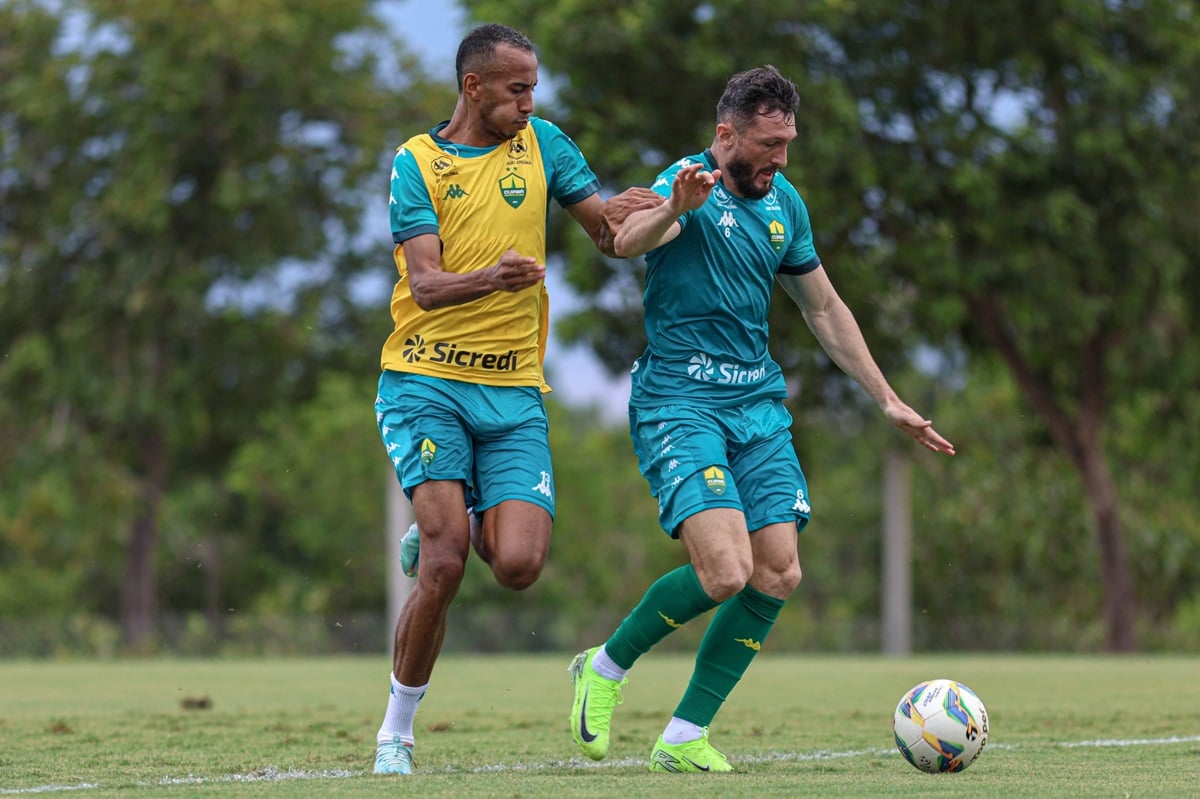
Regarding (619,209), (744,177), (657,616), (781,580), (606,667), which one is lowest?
(606,667)

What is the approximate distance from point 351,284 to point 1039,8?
17.4 meters

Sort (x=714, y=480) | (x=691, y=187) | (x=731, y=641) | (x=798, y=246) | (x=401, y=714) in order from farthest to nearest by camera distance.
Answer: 1. (x=798, y=246)
2. (x=731, y=641)
3. (x=714, y=480)
4. (x=401, y=714)
5. (x=691, y=187)

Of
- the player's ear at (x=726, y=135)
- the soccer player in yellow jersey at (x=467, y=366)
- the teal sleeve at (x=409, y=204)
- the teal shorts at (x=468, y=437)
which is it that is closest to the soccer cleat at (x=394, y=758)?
the soccer player in yellow jersey at (x=467, y=366)

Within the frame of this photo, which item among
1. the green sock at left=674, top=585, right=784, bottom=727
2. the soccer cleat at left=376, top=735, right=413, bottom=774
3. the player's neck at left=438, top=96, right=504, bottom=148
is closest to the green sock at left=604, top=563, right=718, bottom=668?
the green sock at left=674, top=585, right=784, bottom=727

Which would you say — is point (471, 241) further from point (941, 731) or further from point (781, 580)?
point (941, 731)

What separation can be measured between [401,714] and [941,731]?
1.90 m

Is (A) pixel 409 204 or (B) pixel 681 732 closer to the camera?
(A) pixel 409 204

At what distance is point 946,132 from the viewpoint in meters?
23.5

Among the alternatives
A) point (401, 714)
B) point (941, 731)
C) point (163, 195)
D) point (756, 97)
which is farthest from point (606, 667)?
point (163, 195)

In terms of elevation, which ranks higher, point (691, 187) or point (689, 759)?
point (691, 187)

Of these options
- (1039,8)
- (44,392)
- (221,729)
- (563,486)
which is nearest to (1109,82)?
(1039,8)

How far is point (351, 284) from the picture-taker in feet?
121

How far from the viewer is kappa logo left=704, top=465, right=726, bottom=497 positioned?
264 inches

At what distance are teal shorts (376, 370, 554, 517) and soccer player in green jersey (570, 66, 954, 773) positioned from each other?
51 centimetres
